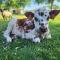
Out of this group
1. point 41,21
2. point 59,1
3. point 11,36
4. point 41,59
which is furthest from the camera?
point 59,1

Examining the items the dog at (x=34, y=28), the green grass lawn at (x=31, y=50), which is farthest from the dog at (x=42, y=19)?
the green grass lawn at (x=31, y=50)

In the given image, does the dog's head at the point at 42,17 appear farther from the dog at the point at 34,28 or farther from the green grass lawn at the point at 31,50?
the green grass lawn at the point at 31,50

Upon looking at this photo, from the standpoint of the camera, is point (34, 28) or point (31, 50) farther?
point (34, 28)

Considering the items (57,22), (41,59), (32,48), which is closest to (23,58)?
(41,59)

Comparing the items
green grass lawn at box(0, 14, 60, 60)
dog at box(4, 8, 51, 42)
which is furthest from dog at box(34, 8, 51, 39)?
green grass lawn at box(0, 14, 60, 60)

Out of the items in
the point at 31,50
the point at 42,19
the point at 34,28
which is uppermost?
the point at 42,19

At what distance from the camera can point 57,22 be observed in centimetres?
646

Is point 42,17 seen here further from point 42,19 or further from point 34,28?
point 34,28

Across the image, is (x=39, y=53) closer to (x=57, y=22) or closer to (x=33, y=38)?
(x=33, y=38)

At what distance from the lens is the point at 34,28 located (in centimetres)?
443

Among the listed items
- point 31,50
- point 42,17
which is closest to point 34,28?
point 42,17

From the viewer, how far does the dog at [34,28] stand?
4.22 m

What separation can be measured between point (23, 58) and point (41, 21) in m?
0.82

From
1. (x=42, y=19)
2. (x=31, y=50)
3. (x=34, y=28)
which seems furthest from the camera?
(x=34, y=28)
